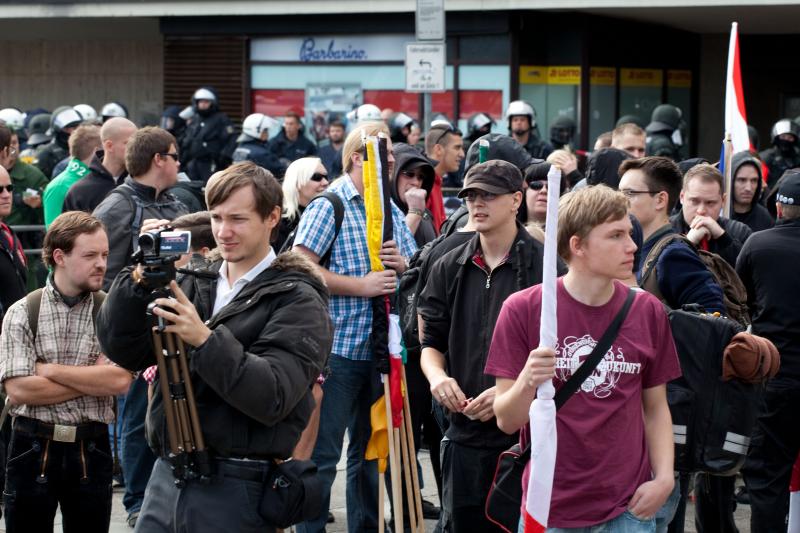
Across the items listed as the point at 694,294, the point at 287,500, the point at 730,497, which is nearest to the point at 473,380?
the point at 694,294

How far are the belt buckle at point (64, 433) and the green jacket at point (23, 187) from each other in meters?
6.12

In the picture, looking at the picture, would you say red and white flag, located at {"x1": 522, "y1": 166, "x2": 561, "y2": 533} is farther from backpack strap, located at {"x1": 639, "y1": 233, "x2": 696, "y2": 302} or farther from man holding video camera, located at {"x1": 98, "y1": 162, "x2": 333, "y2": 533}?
backpack strap, located at {"x1": 639, "y1": 233, "x2": 696, "y2": 302}

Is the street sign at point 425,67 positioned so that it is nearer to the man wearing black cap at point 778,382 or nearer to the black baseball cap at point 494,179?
the man wearing black cap at point 778,382

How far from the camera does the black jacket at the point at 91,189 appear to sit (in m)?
7.97

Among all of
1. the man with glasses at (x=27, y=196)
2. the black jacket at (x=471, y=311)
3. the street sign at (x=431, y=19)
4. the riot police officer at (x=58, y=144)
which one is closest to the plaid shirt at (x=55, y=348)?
the black jacket at (x=471, y=311)

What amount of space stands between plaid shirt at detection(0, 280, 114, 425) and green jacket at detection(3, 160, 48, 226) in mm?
5943

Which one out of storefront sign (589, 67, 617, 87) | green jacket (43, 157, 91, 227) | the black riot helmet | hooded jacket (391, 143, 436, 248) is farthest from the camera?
storefront sign (589, 67, 617, 87)

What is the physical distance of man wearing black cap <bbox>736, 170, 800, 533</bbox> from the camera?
6.48 metres

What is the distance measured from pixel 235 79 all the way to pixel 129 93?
4.42m

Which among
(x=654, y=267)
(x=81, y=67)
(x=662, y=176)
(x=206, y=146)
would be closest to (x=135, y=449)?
(x=654, y=267)

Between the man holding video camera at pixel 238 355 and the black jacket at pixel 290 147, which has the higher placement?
the black jacket at pixel 290 147

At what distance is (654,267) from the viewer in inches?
215

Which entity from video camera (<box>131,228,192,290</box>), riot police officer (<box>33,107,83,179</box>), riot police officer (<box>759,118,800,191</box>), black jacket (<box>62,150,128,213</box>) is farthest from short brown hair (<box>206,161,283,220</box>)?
riot police officer (<box>759,118,800,191</box>)

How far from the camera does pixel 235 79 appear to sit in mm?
22828
